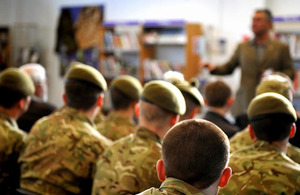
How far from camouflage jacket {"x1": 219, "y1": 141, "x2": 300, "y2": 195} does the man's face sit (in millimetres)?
2694

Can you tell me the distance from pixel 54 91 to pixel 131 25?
269cm

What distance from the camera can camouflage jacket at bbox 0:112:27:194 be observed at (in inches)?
111

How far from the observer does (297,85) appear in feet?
21.6

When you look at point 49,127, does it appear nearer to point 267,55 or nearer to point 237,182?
point 237,182

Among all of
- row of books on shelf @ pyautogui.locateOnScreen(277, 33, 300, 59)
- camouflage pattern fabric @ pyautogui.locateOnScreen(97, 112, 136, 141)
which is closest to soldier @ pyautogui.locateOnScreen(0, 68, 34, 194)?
camouflage pattern fabric @ pyautogui.locateOnScreen(97, 112, 136, 141)

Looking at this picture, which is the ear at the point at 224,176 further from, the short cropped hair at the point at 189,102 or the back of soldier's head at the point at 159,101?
the short cropped hair at the point at 189,102

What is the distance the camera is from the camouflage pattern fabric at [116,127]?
336cm

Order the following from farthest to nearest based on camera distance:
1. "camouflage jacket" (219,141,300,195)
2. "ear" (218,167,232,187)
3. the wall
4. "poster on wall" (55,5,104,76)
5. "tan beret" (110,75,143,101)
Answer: "poster on wall" (55,5,104,76), the wall, "tan beret" (110,75,143,101), "camouflage jacket" (219,141,300,195), "ear" (218,167,232,187)

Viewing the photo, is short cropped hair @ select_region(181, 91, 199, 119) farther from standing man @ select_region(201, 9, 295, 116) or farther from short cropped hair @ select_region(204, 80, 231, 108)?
standing man @ select_region(201, 9, 295, 116)

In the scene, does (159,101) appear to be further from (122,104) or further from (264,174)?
(122,104)

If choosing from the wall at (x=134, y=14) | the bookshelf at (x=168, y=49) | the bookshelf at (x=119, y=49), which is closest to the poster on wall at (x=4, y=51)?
the wall at (x=134, y=14)

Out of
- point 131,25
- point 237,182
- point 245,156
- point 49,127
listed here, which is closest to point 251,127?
point 245,156

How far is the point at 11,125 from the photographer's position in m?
2.99

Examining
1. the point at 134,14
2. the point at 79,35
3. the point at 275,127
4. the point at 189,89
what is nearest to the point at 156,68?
the point at 134,14
